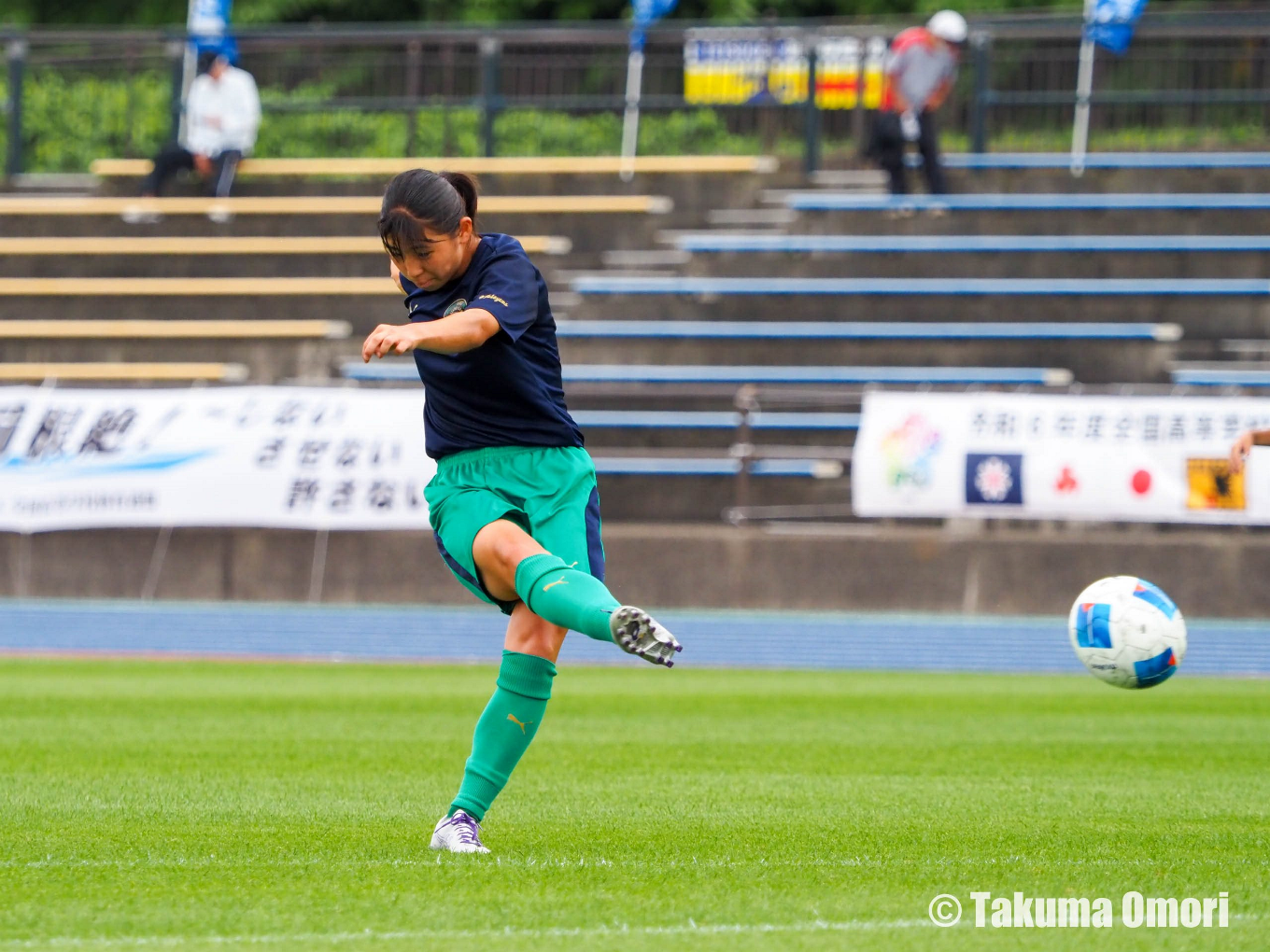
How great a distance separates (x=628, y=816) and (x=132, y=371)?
16065 mm

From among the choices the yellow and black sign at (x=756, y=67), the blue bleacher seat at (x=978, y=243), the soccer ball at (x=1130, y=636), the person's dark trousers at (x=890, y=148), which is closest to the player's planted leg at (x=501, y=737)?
the soccer ball at (x=1130, y=636)

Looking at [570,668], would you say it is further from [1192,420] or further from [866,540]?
[1192,420]

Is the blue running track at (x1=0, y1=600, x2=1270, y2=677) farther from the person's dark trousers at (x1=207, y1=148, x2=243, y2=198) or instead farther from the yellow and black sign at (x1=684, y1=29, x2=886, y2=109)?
the yellow and black sign at (x1=684, y1=29, x2=886, y2=109)

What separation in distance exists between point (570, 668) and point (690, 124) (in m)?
13.4

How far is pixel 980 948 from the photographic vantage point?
415cm

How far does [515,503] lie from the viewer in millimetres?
5566

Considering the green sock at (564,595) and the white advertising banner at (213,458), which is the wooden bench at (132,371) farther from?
the green sock at (564,595)

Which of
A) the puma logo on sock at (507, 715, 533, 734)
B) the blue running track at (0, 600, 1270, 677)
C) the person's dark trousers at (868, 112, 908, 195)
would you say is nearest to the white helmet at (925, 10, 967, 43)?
the person's dark trousers at (868, 112, 908, 195)

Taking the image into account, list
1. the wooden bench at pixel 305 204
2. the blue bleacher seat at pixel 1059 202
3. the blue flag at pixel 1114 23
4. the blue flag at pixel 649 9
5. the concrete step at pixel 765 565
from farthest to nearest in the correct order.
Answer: the blue flag at pixel 649 9 → the wooden bench at pixel 305 204 → the blue flag at pixel 1114 23 → the blue bleacher seat at pixel 1059 202 → the concrete step at pixel 765 565

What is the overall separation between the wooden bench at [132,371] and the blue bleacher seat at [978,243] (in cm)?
544

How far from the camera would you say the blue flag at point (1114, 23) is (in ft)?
73.8

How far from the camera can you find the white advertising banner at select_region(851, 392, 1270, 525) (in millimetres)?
16016

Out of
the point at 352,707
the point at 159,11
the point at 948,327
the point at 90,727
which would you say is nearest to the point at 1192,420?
the point at 948,327

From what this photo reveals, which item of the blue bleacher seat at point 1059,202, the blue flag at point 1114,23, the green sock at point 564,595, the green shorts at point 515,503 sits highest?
the blue flag at point 1114,23
